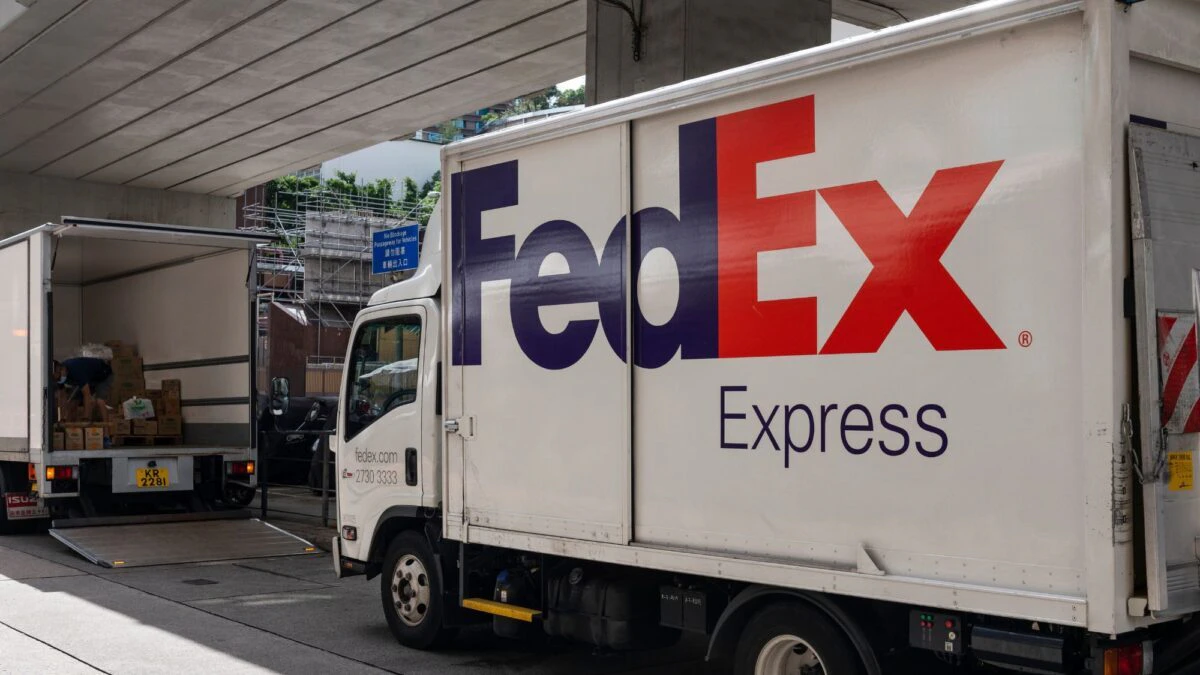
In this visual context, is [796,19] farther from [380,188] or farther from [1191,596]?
[380,188]

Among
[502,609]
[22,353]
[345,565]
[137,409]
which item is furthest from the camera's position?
[137,409]

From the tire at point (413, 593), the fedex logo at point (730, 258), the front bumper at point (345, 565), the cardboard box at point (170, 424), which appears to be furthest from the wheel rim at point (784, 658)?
the cardboard box at point (170, 424)

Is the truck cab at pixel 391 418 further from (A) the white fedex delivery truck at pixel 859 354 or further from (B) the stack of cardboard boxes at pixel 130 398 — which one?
(B) the stack of cardboard boxes at pixel 130 398

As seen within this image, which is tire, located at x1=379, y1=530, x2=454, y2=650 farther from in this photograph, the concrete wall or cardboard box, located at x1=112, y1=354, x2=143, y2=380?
the concrete wall

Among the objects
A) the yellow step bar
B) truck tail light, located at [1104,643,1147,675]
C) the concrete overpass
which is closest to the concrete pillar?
the concrete overpass

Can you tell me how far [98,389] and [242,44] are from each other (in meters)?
5.67

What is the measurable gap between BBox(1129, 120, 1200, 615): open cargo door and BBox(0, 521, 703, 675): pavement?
379 centimetres

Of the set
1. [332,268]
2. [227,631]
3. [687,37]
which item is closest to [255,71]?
[687,37]

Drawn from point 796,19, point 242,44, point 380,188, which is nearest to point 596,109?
Answer: point 796,19

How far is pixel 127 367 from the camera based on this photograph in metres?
16.2

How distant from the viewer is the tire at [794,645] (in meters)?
5.34

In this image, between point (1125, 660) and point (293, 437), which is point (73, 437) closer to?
point (293, 437)

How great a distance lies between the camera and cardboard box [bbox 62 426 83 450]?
13445mm

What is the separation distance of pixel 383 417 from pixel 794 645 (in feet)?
12.4
